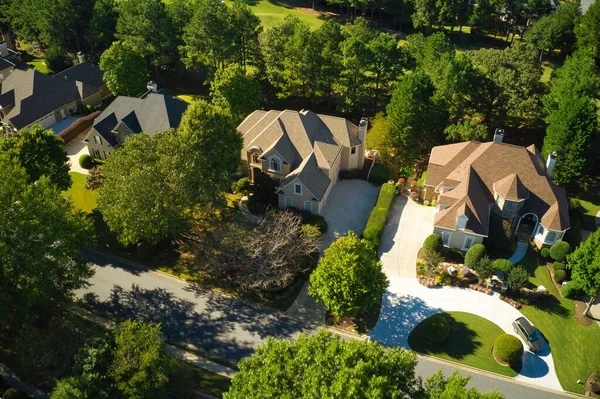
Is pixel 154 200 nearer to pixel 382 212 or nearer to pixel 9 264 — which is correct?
pixel 9 264

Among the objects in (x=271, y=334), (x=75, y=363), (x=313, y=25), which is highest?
(x=313, y=25)

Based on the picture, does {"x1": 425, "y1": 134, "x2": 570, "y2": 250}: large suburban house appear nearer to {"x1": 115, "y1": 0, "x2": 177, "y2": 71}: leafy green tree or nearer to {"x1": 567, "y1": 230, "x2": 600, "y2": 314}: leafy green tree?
{"x1": 567, "y1": 230, "x2": 600, "y2": 314}: leafy green tree

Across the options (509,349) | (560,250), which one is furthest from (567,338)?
(560,250)

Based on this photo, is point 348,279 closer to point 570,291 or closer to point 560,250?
point 570,291

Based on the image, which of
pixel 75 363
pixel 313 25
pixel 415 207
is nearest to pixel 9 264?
pixel 75 363

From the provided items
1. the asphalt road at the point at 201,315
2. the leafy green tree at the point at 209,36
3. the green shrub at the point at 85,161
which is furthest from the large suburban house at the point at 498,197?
the green shrub at the point at 85,161

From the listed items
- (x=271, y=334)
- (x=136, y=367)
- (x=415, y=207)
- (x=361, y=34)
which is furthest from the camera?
(x=361, y=34)
